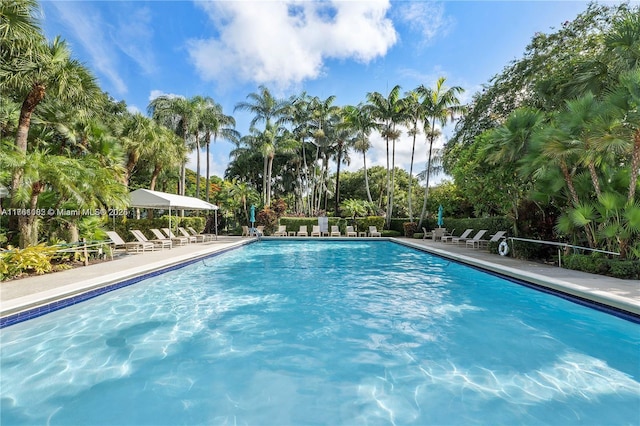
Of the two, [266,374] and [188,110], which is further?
[188,110]

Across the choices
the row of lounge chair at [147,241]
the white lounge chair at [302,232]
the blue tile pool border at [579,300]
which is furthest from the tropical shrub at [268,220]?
the blue tile pool border at [579,300]

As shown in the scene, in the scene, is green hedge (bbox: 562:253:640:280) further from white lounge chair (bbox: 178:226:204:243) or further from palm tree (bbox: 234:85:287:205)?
palm tree (bbox: 234:85:287:205)

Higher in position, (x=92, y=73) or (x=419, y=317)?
(x=92, y=73)

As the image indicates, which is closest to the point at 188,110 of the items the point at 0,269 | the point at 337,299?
the point at 0,269

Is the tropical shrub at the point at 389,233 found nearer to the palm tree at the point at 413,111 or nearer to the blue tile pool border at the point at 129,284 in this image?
the palm tree at the point at 413,111

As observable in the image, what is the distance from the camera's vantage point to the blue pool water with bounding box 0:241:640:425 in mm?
3225

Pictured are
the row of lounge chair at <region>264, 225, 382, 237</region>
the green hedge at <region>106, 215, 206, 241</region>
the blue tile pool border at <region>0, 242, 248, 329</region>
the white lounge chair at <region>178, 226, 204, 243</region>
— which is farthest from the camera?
the row of lounge chair at <region>264, 225, 382, 237</region>

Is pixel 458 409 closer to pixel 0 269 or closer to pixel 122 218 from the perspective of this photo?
pixel 0 269

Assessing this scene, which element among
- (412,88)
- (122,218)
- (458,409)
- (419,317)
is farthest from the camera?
(412,88)

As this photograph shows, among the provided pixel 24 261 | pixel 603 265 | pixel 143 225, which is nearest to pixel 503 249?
pixel 603 265

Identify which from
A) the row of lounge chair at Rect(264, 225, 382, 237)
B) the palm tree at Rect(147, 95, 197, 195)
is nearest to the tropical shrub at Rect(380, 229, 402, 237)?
the row of lounge chair at Rect(264, 225, 382, 237)

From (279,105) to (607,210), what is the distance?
24116 millimetres

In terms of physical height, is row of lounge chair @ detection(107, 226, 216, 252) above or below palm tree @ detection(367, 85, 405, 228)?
below

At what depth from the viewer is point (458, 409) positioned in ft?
10.7
